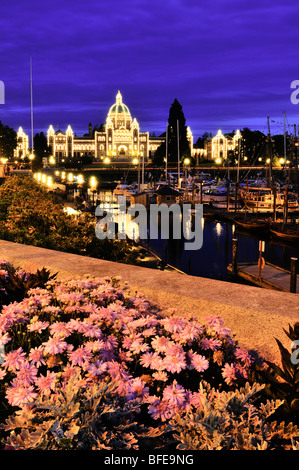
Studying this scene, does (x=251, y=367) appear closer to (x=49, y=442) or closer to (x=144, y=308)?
(x=144, y=308)

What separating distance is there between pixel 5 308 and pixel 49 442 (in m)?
1.77

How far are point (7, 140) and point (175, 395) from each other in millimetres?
134636

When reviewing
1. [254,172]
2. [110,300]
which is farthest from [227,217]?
[254,172]

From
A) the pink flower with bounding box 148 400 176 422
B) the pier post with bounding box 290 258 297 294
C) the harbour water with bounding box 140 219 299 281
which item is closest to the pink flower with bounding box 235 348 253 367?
the pink flower with bounding box 148 400 176 422

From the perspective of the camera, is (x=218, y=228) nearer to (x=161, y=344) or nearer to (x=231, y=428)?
(x=161, y=344)

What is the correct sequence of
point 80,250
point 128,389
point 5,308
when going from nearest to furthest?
point 128,389 < point 5,308 < point 80,250

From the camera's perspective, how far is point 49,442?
2.47 m

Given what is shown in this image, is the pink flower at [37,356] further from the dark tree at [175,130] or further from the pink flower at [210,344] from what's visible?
the dark tree at [175,130]

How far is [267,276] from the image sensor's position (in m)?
24.1

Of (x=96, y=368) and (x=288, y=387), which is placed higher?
(x=96, y=368)

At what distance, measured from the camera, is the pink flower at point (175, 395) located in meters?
2.86

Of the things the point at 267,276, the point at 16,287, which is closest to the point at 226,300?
the point at 16,287

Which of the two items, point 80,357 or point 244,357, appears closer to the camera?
point 80,357

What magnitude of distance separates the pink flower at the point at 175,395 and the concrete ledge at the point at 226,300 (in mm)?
1443
